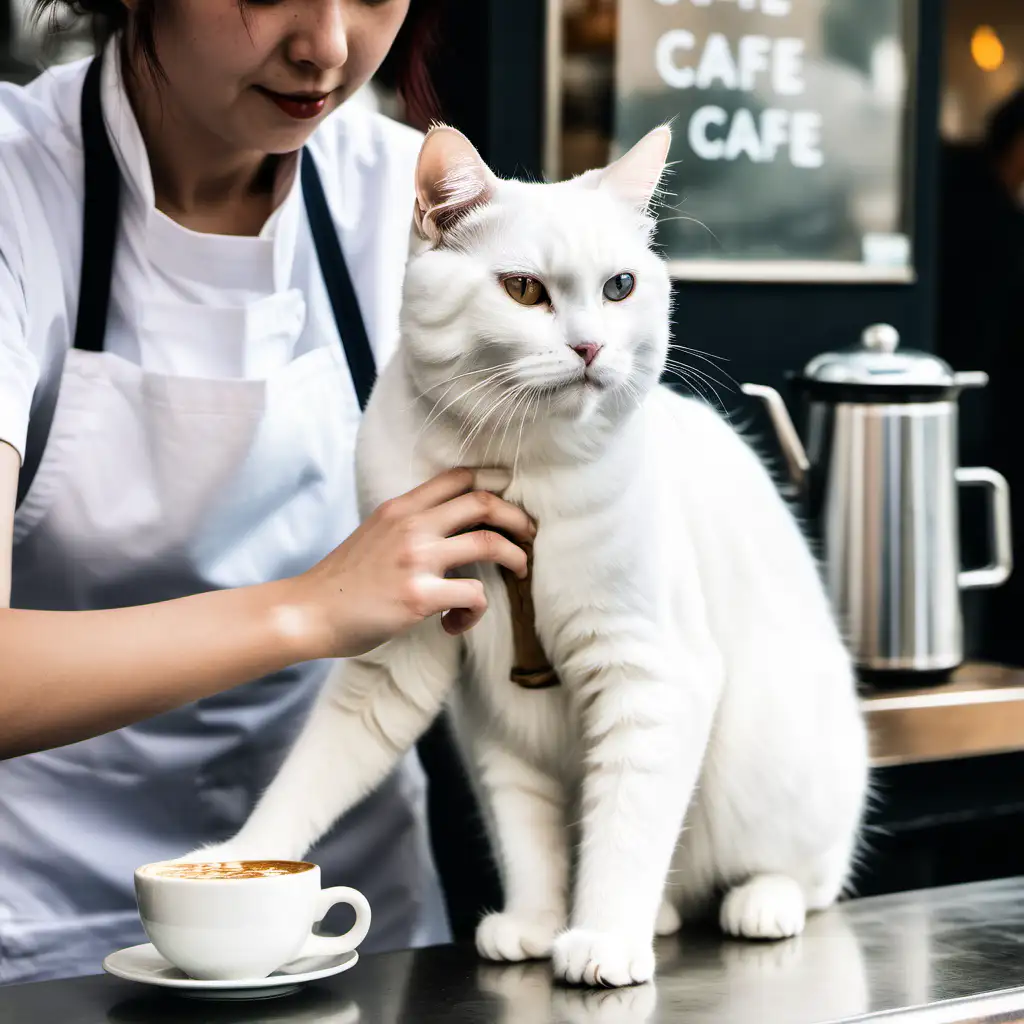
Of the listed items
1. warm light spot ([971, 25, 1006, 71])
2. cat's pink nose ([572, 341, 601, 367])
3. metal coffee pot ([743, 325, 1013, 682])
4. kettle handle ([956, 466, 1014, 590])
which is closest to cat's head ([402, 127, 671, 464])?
cat's pink nose ([572, 341, 601, 367])

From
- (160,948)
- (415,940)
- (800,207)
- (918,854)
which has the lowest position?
(918,854)

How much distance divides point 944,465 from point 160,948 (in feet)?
4.92

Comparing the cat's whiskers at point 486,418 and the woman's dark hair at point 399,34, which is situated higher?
the woman's dark hair at point 399,34

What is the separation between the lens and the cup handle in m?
0.93

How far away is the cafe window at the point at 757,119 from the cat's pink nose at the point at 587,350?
4.63ft

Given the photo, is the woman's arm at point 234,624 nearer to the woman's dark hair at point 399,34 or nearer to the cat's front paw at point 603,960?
the cat's front paw at point 603,960

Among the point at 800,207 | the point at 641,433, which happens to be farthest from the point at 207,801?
the point at 800,207

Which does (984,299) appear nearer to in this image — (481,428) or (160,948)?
(481,428)

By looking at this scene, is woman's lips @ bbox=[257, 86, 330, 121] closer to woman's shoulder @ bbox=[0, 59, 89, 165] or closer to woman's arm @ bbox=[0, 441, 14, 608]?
woman's shoulder @ bbox=[0, 59, 89, 165]

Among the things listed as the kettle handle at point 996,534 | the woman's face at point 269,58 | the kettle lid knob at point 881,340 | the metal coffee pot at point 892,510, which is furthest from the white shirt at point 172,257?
the kettle handle at point 996,534

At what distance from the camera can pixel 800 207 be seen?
2559 mm

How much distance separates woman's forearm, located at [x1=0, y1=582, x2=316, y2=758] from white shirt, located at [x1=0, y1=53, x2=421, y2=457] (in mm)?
255

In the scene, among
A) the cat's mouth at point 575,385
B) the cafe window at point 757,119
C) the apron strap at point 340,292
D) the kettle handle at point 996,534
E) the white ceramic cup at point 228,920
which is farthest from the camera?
the cafe window at point 757,119

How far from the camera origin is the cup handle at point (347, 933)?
933 millimetres
